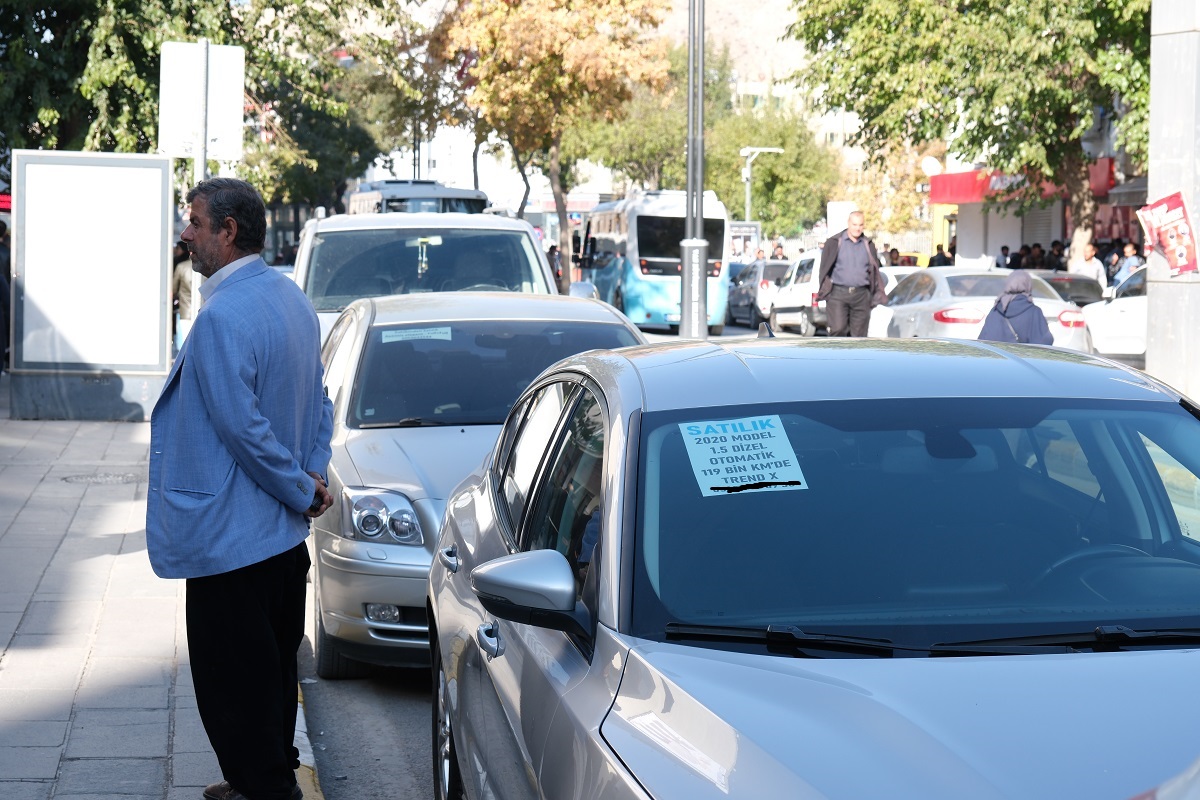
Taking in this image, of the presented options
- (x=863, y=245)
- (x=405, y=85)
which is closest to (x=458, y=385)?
(x=863, y=245)

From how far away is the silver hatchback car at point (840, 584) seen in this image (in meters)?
2.38

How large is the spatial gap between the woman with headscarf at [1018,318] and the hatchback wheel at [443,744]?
394 inches

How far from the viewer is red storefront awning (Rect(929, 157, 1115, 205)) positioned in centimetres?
3891

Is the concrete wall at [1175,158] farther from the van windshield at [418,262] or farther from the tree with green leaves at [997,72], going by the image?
the tree with green leaves at [997,72]

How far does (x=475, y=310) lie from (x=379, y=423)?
0.92 m

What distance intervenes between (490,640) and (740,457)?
2.42 ft

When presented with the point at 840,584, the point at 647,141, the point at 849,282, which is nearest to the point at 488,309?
the point at 840,584

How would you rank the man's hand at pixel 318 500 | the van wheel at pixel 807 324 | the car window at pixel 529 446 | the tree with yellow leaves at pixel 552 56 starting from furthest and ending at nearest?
1. the tree with yellow leaves at pixel 552 56
2. the van wheel at pixel 807 324
3. the man's hand at pixel 318 500
4. the car window at pixel 529 446

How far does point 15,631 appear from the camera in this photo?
21.7ft

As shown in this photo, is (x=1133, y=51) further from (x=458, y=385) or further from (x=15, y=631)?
(x=15, y=631)

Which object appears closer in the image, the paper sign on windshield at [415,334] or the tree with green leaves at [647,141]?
the paper sign on windshield at [415,334]

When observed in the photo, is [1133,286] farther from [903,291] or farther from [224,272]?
[224,272]

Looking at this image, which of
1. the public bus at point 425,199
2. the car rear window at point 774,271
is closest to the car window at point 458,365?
the public bus at point 425,199

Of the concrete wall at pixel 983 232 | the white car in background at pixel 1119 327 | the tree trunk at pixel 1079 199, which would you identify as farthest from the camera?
the concrete wall at pixel 983 232
